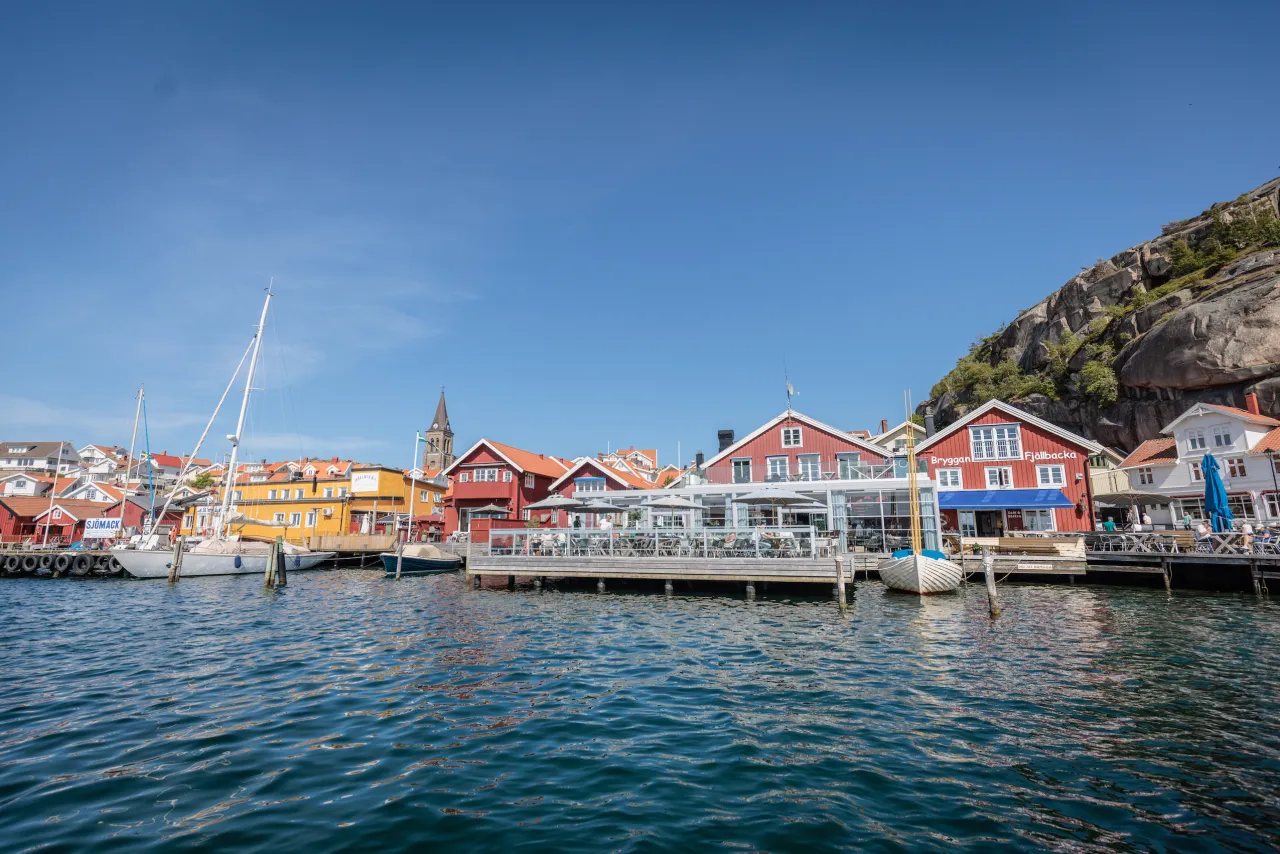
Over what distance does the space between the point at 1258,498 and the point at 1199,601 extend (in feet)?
65.6

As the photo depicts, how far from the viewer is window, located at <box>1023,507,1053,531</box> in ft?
118

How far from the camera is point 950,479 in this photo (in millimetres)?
39062

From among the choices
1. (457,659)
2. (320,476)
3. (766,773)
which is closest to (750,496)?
(457,659)

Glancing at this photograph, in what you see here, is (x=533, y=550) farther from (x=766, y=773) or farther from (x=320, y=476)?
(x=320, y=476)

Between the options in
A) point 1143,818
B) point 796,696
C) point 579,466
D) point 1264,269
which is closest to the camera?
point 1143,818

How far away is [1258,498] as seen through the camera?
116 feet

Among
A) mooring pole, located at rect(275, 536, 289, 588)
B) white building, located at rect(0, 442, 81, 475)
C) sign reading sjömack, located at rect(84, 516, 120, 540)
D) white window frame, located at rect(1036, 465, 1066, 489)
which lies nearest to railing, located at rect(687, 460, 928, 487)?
white window frame, located at rect(1036, 465, 1066, 489)

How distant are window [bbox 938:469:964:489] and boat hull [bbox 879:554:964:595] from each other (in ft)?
50.8

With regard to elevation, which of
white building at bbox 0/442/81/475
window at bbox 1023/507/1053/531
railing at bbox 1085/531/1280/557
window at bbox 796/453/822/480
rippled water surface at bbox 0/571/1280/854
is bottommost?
rippled water surface at bbox 0/571/1280/854

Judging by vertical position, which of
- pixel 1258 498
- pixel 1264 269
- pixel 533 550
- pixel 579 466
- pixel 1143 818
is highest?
pixel 1264 269

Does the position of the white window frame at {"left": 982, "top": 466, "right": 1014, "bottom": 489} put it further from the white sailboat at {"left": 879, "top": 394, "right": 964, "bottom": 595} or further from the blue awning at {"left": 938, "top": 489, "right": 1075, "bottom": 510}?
the white sailboat at {"left": 879, "top": 394, "right": 964, "bottom": 595}

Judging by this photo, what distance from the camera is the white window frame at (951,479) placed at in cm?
3881

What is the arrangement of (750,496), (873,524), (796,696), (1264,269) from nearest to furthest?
(796,696) < (750,496) < (873,524) < (1264,269)

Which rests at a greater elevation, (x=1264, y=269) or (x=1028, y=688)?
Answer: (x=1264, y=269)
